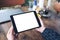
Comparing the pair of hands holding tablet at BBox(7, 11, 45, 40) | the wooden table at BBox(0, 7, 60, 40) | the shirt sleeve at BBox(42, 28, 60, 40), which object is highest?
the pair of hands holding tablet at BBox(7, 11, 45, 40)

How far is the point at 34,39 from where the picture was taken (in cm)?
85

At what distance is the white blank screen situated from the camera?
785 millimetres

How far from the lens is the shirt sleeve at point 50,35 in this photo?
90 cm

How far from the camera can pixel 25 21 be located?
32.0 inches

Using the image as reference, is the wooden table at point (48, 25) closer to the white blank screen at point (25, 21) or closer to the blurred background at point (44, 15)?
the blurred background at point (44, 15)

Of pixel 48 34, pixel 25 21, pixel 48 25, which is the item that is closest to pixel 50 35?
pixel 48 34

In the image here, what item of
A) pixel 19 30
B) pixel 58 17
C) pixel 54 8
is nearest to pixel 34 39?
pixel 19 30

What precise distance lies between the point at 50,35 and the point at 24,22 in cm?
25

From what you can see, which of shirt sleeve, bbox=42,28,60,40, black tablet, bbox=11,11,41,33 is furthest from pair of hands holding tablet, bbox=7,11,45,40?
shirt sleeve, bbox=42,28,60,40

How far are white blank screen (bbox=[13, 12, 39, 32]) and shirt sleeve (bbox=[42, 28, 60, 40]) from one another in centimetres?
13

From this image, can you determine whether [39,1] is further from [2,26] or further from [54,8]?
[2,26]

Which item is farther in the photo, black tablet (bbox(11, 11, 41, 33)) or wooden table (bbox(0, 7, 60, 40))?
wooden table (bbox(0, 7, 60, 40))

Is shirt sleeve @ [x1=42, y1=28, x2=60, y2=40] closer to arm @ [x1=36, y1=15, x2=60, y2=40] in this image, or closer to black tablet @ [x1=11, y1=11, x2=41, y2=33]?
arm @ [x1=36, y1=15, x2=60, y2=40]

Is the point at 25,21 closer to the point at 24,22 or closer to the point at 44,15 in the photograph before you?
the point at 24,22
